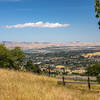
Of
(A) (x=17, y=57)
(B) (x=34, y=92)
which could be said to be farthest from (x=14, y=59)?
(B) (x=34, y=92)

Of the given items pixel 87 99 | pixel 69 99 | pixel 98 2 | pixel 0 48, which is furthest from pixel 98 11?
pixel 0 48

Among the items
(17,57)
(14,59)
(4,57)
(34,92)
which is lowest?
(14,59)

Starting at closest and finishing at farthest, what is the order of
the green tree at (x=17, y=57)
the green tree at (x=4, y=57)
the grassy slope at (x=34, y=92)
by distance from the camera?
1. the grassy slope at (x=34, y=92)
2. the green tree at (x=4, y=57)
3. the green tree at (x=17, y=57)

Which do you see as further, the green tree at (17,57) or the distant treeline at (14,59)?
the green tree at (17,57)

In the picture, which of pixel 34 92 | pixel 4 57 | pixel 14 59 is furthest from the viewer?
pixel 14 59

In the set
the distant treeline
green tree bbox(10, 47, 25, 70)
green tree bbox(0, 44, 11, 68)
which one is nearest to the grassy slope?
the distant treeline

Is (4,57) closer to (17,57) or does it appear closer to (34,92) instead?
(17,57)

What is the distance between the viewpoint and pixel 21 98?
6316 mm

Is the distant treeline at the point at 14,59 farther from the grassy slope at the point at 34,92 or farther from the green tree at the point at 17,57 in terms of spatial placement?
the grassy slope at the point at 34,92

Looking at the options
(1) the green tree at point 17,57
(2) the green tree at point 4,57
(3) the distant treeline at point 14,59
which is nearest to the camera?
(2) the green tree at point 4,57

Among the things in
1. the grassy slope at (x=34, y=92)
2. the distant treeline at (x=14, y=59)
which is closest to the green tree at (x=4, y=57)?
the distant treeline at (x=14, y=59)

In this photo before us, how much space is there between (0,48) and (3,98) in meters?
43.2

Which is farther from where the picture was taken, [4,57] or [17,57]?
[17,57]

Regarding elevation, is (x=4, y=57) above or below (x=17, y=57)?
above
